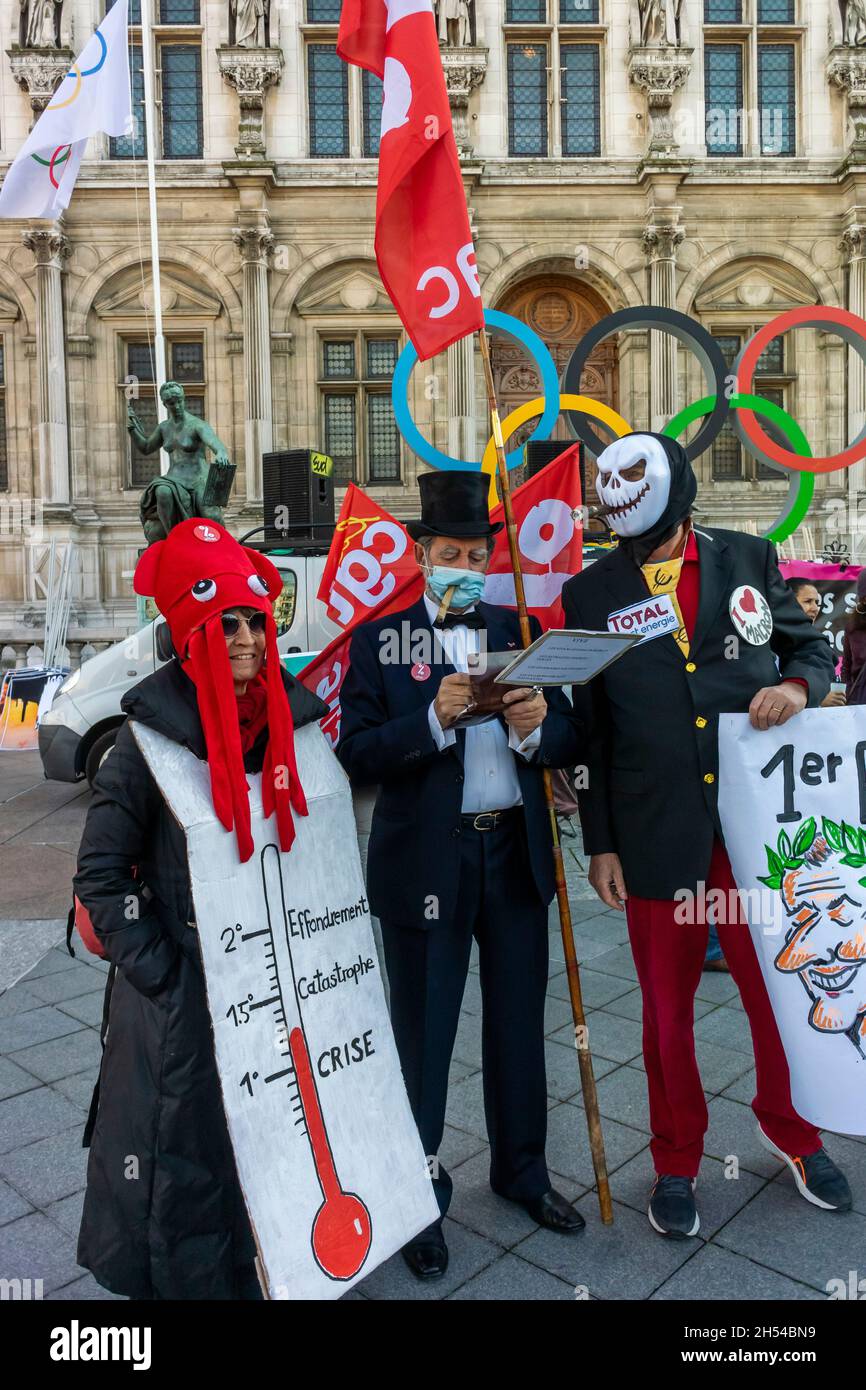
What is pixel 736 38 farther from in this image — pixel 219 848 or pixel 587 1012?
pixel 219 848

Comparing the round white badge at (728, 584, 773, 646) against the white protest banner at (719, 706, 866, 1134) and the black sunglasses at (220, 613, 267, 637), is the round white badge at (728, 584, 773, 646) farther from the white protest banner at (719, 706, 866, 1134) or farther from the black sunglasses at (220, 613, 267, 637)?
the black sunglasses at (220, 613, 267, 637)

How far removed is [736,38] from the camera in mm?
18328

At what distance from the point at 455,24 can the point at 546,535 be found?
53.1 ft

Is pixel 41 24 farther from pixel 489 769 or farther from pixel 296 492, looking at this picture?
pixel 489 769

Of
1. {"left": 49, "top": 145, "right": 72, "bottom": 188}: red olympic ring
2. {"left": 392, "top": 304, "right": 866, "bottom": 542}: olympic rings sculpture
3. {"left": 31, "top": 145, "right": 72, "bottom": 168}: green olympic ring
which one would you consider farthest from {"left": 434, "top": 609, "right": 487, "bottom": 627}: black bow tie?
{"left": 31, "top": 145, "right": 72, "bottom": 168}: green olympic ring

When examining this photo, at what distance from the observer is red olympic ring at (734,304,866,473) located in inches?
209

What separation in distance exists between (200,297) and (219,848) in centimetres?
1758

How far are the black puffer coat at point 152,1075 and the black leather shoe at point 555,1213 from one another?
0.99 m

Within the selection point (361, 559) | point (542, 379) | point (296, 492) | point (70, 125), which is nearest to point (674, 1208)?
point (361, 559)

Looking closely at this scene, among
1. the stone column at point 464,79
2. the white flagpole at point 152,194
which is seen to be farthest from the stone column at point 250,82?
the stone column at point 464,79

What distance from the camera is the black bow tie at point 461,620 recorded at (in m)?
2.96

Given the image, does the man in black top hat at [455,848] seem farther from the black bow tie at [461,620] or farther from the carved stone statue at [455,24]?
the carved stone statue at [455,24]

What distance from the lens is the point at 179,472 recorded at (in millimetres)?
10719

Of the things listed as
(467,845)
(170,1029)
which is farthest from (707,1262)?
(170,1029)
